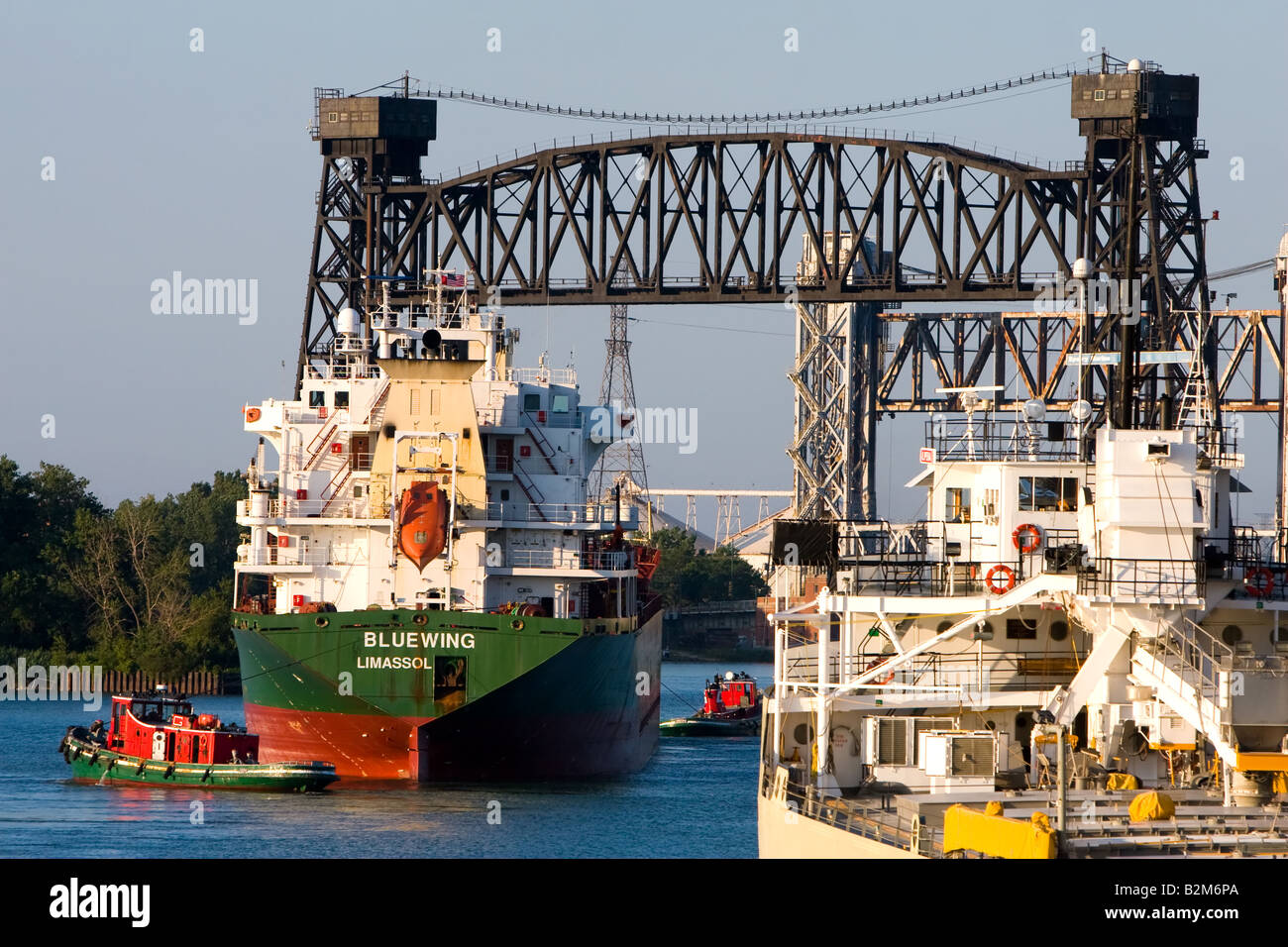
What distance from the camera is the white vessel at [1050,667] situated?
34875 millimetres

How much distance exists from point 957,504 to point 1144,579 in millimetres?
7788

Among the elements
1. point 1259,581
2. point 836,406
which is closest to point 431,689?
point 1259,581

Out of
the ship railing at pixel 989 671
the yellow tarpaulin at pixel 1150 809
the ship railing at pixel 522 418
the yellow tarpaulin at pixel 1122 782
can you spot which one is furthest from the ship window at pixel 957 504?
the ship railing at pixel 522 418

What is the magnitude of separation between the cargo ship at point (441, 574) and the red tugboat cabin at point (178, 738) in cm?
178

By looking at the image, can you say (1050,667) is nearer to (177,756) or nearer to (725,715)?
(177,756)

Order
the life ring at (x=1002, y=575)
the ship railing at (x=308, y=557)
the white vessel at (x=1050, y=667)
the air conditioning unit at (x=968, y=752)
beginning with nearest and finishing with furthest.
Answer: the white vessel at (x=1050, y=667), the air conditioning unit at (x=968, y=752), the life ring at (x=1002, y=575), the ship railing at (x=308, y=557)

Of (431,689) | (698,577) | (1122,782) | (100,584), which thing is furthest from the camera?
(698,577)

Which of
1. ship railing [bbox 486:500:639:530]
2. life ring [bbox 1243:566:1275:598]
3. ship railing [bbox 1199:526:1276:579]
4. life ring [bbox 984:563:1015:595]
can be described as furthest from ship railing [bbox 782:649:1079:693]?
ship railing [bbox 486:500:639:530]

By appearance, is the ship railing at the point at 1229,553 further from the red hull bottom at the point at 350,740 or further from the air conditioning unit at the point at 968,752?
the red hull bottom at the point at 350,740

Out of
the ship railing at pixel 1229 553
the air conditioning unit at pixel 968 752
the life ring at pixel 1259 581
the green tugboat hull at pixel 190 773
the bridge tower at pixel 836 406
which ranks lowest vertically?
the green tugboat hull at pixel 190 773

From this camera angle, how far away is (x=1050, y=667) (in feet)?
132

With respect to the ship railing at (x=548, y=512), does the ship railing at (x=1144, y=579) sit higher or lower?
lower

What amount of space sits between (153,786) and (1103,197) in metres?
54.7
